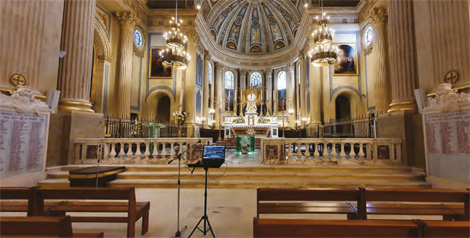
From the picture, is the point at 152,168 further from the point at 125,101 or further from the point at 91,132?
the point at 125,101

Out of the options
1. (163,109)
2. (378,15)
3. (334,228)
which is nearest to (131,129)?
(163,109)

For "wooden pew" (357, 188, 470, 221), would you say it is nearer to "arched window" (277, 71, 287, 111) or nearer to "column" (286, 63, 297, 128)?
"column" (286, 63, 297, 128)

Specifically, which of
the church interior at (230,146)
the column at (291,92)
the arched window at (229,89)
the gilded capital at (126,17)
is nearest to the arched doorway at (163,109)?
the church interior at (230,146)

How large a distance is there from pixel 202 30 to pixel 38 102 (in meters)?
13.2

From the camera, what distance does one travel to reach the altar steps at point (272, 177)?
15.7 feet

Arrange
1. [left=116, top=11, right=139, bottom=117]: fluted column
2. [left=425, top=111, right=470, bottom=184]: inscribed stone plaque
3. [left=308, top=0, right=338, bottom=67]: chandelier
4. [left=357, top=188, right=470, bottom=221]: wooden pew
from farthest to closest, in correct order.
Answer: [left=116, top=11, right=139, bottom=117]: fluted column, [left=308, top=0, right=338, bottom=67]: chandelier, [left=425, top=111, right=470, bottom=184]: inscribed stone plaque, [left=357, top=188, right=470, bottom=221]: wooden pew

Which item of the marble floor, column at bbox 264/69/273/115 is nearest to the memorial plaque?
the marble floor

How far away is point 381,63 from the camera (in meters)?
10.7

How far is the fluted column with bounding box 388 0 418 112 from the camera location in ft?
19.1

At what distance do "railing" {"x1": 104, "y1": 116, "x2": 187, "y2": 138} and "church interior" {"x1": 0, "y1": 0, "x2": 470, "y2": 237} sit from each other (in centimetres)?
19

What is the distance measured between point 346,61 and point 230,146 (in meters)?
9.02

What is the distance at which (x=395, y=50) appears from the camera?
6098 mm

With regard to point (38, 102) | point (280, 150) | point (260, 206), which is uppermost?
point (38, 102)

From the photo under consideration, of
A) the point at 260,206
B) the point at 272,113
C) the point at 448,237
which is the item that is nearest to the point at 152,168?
the point at 260,206
